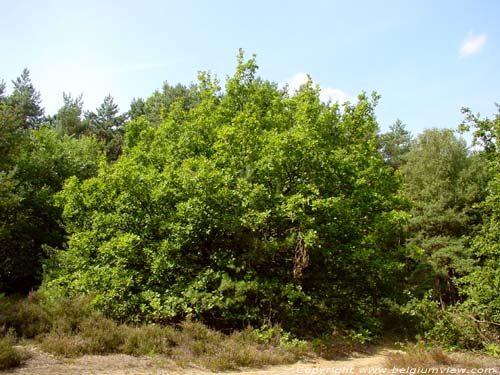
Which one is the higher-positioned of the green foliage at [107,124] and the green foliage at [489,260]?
the green foliage at [107,124]

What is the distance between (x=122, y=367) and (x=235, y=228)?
16.4ft

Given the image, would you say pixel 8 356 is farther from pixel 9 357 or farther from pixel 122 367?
pixel 122 367

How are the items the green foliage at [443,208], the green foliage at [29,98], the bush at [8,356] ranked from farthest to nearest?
the green foliage at [29,98], the green foliage at [443,208], the bush at [8,356]

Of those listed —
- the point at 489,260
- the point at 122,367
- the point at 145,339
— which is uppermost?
the point at 489,260

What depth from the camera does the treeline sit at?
11.9 meters

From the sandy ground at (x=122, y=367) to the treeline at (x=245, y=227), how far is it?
2.29 metres

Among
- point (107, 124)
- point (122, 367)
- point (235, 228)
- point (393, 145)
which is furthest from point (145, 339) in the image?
point (393, 145)

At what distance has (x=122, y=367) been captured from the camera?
875 cm

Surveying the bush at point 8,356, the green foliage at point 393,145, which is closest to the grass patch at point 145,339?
the bush at point 8,356

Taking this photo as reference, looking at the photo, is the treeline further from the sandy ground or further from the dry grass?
the sandy ground

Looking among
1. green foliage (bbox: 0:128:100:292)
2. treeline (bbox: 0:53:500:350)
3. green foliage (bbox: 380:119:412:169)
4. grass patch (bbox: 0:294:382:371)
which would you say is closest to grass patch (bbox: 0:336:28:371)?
grass patch (bbox: 0:294:382:371)

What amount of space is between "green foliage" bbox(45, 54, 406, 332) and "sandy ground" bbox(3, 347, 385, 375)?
90.7 inches

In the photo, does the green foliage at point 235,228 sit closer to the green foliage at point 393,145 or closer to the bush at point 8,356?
the bush at point 8,356

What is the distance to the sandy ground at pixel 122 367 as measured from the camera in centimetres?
809
